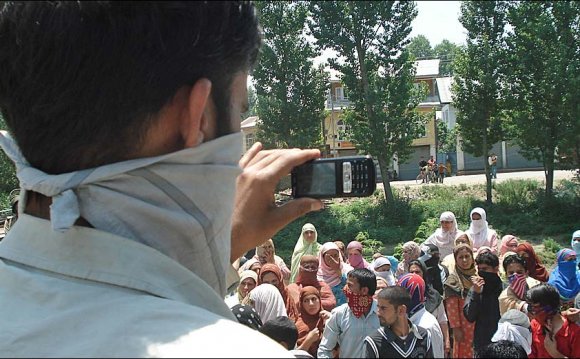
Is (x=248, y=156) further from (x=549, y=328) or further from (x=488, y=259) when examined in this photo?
(x=488, y=259)

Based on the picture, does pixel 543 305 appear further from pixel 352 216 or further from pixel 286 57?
pixel 286 57

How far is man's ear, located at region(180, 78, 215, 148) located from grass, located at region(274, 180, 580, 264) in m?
14.6

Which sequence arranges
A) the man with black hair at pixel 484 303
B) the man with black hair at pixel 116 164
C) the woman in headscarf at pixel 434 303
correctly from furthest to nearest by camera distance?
the man with black hair at pixel 484 303, the woman in headscarf at pixel 434 303, the man with black hair at pixel 116 164

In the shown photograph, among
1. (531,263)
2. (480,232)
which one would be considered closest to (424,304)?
(531,263)

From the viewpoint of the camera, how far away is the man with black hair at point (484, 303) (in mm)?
2137

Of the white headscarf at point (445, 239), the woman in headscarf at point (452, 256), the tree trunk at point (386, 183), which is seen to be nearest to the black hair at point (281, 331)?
the woman in headscarf at point (452, 256)

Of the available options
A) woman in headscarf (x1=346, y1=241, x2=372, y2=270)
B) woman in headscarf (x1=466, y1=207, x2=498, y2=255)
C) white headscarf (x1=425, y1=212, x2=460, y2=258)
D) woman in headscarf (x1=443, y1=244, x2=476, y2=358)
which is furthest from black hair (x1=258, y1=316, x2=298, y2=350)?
woman in headscarf (x1=466, y1=207, x2=498, y2=255)

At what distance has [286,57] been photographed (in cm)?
2294

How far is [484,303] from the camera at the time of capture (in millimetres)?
2953

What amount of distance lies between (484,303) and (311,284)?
11.0 feet

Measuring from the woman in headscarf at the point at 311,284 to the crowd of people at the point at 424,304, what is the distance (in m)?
0.01

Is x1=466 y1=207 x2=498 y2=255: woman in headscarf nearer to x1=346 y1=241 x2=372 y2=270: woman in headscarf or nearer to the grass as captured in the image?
x1=346 y1=241 x2=372 y2=270: woman in headscarf

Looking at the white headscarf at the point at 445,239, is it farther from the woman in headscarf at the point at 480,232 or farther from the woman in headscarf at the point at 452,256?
the woman in headscarf at the point at 452,256

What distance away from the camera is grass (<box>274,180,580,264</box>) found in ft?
56.9
